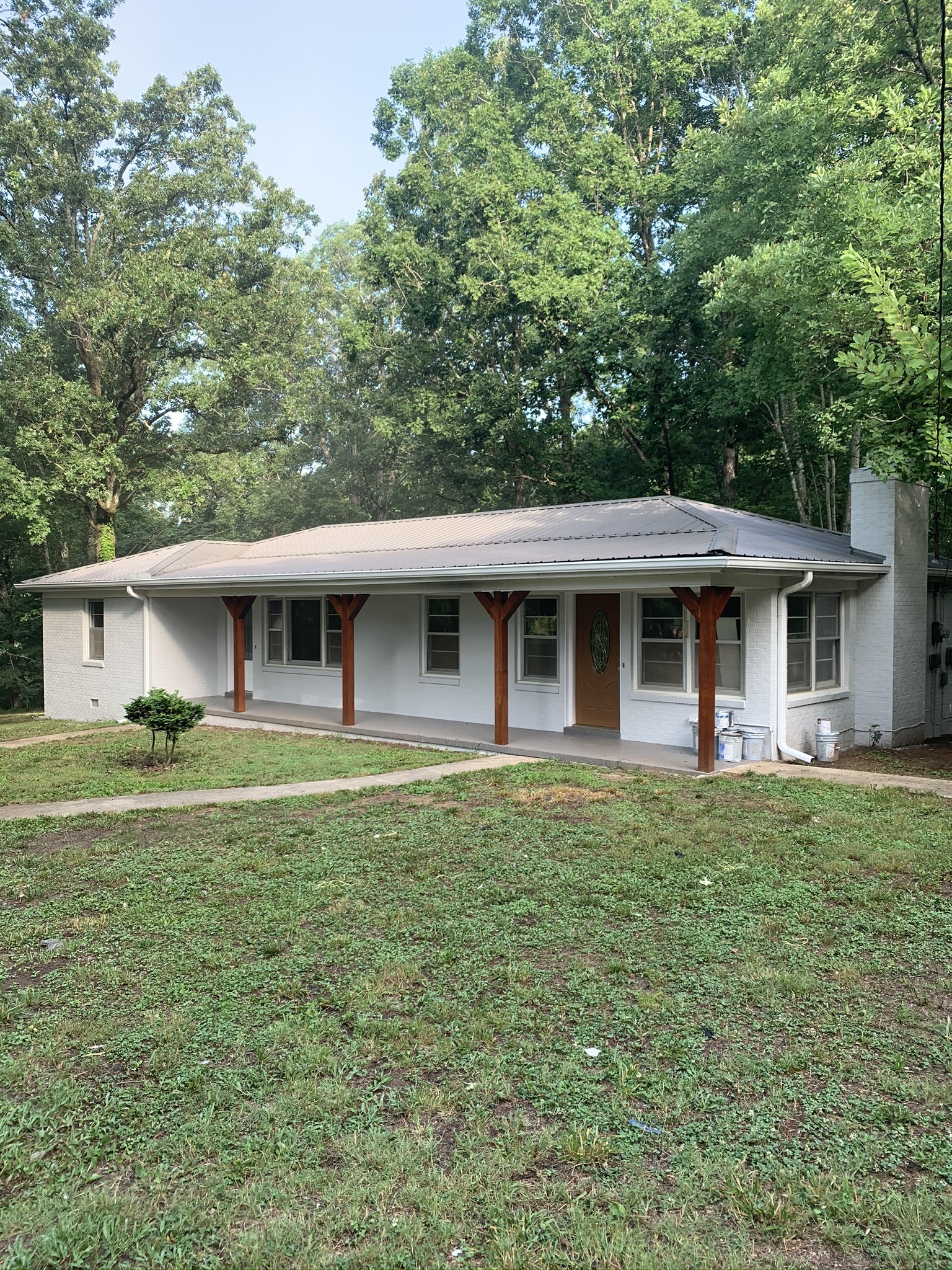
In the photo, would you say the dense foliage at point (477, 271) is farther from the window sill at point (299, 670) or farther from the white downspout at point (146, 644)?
the window sill at point (299, 670)

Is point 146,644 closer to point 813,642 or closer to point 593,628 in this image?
point 593,628

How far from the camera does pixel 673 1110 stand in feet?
10.3

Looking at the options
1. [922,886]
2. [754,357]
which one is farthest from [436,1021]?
[754,357]

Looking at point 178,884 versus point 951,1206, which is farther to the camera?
point 178,884

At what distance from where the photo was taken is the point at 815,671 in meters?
11.5

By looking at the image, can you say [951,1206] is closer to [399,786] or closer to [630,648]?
[399,786]

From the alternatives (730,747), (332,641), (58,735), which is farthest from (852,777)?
(58,735)

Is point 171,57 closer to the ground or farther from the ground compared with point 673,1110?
farther from the ground

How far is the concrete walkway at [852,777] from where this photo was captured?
8.73 m

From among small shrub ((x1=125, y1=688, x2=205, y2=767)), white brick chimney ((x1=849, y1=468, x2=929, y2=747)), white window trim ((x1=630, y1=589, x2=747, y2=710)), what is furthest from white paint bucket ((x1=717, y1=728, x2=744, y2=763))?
small shrub ((x1=125, y1=688, x2=205, y2=767))

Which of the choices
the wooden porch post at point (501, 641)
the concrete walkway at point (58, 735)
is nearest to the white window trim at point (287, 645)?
the concrete walkway at point (58, 735)

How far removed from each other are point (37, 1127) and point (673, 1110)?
89.6 inches

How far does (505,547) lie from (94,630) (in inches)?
395

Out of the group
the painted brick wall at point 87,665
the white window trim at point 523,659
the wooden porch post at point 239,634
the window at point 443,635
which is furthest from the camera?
the painted brick wall at point 87,665
